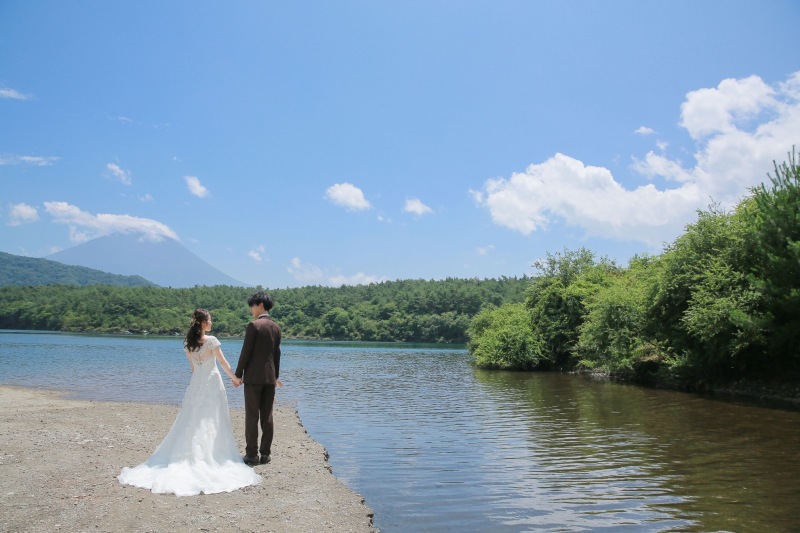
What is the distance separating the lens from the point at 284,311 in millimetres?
184125

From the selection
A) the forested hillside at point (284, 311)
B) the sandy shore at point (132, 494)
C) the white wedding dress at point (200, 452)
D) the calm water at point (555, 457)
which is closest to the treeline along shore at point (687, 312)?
the calm water at point (555, 457)

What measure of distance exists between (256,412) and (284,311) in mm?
177586

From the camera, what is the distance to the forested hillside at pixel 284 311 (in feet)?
514

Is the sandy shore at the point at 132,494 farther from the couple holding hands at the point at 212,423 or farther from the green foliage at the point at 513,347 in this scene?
the green foliage at the point at 513,347

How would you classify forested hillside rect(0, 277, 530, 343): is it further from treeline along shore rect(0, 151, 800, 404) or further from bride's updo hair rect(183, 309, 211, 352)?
bride's updo hair rect(183, 309, 211, 352)

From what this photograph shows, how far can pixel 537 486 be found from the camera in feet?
37.1

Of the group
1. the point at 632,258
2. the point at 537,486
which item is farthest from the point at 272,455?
the point at 632,258

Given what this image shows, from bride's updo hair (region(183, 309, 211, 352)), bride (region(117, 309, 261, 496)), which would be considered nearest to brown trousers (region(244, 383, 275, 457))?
bride (region(117, 309, 261, 496))

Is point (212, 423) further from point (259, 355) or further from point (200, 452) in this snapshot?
point (259, 355)

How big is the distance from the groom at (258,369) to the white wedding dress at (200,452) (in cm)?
55

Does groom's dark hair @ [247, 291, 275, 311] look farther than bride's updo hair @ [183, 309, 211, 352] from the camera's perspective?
Yes

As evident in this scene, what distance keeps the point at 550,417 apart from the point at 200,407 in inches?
606

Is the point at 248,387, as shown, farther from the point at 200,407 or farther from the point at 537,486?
A: the point at 537,486

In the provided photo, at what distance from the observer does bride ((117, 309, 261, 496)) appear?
8.95 meters
